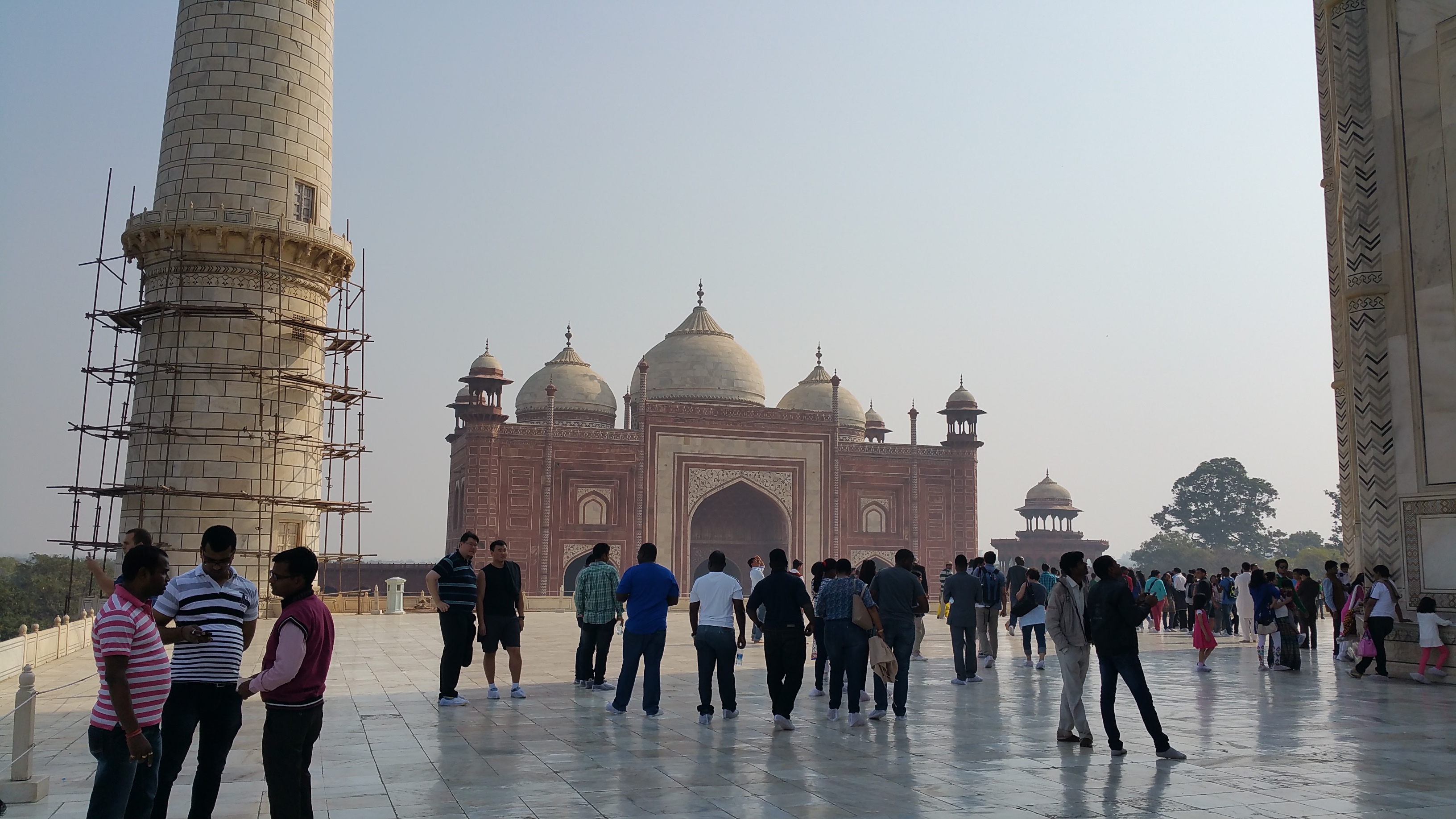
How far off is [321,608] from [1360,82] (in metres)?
12.2

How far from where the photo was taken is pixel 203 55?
61.7 feet

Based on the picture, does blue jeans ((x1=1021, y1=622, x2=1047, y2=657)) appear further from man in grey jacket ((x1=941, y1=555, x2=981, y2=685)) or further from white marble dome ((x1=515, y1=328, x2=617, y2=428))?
white marble dome ((x1=515, y1=328, x2=617, y2=428))

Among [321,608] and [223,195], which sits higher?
[223,195]

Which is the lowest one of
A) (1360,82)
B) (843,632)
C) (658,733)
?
(658,733)

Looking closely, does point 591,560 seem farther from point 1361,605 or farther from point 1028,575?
point 1361,605

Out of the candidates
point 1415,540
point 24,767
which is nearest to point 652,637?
point 24,767

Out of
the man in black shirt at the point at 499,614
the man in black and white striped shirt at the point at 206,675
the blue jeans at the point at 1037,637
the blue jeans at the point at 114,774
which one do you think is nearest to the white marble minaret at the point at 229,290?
the man in black shirt at the point at 499,614

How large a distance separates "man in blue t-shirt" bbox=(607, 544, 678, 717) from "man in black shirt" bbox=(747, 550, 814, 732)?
0.67 m

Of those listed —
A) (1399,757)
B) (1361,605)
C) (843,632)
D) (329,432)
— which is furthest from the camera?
(329,432)

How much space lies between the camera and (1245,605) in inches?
652

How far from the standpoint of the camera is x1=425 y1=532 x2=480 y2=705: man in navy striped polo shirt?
8.70 meters

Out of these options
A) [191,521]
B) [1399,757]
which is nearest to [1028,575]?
[1399,757]

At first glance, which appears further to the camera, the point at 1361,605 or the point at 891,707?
the point at 1361,605

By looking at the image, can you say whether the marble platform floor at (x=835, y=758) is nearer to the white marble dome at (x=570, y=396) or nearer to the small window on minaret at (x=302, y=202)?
the small window on minaret at (x=302, y=202)
